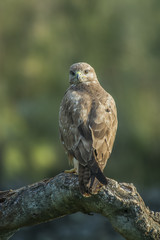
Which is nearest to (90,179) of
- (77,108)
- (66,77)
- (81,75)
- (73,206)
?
(73,206)

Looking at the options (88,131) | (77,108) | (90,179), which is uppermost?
(77,108)

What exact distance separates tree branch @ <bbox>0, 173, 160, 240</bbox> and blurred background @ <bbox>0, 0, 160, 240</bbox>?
6535 millimetres

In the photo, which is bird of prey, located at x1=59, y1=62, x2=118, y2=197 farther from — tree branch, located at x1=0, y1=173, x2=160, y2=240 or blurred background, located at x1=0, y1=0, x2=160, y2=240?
blurred background, located at x1=0, y1=0, x2=160, y2=240

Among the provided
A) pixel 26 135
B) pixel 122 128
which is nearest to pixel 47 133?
pixel 26 135

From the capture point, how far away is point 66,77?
12.4 metres

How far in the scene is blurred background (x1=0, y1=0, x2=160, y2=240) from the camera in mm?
12141

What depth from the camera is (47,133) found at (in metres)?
12.3

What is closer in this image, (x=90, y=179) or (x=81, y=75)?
(x=90, y=179)

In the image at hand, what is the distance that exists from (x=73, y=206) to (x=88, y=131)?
91cm

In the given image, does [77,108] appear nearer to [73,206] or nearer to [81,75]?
[81,75]

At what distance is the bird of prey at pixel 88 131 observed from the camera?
5102mm

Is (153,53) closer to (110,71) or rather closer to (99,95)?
(110,71)

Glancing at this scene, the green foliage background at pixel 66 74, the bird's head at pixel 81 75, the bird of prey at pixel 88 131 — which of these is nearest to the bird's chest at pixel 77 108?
the bird of prey at pixel 88 131

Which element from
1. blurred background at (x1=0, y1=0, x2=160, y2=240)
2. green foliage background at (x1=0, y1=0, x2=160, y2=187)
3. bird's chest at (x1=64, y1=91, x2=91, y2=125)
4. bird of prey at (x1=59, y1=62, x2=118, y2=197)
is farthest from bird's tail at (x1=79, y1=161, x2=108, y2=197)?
green foliage background at (x1=0, y1=0, x2=160, y2=187)
